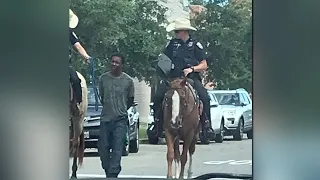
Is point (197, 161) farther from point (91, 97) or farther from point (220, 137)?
point (91, 97)

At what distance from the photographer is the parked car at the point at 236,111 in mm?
3814

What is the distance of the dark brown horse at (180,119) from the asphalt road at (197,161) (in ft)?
0.22

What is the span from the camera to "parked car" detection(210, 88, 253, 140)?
12.5 ft

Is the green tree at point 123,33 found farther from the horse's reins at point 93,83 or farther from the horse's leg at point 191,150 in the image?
the horse's leg at point 191,150

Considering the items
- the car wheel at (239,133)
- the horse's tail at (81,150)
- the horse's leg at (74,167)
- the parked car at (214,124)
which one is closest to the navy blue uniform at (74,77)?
the horse's tail at (81,150)

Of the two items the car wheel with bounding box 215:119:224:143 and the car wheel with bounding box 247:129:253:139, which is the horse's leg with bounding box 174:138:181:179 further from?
the car wheel with bounding box 247:129:253:139

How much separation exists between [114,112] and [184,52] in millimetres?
697

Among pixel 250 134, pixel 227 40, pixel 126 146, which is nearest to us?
pixel 250 134

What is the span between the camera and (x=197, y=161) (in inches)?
155

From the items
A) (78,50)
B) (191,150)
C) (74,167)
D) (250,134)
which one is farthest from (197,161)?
(78,50)
